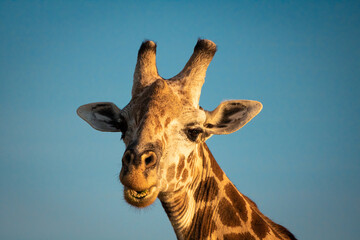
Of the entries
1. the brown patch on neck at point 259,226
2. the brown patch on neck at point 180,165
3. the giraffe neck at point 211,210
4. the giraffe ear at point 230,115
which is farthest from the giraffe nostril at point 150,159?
the brown patch on neck at point 259,226

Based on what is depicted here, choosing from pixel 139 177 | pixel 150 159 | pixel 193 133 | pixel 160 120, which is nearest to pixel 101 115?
pixel 160 120

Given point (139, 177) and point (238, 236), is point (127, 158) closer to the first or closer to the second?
point (139, 177)

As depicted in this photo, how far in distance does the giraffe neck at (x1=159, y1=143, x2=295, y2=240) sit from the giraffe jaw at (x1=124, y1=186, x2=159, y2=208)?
80 centimetres

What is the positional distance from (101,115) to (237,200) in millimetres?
3415

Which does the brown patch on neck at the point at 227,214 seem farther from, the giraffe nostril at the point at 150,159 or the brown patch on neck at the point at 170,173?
the giraffe nostril at the point at 150,159

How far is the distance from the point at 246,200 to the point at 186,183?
5.41 feet

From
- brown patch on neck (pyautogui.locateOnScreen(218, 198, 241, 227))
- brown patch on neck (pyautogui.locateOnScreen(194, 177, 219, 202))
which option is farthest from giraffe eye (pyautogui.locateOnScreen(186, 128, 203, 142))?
brown patch on neck (pyautogui.locateOnScreen(218, 198, 241, 227))

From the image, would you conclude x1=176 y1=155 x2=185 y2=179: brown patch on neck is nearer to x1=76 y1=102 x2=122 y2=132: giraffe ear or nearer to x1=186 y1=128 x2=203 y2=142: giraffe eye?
x1=186 y1=128 x2=203 y2=142: giraffe eye

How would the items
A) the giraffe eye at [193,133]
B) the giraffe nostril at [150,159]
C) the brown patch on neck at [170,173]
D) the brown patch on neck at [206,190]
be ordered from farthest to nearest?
the brown patch on neck at [206,190], the giraffe eye at [193,133], the brown patch on neck at [170,173], the giraffe nostril at [150,159]

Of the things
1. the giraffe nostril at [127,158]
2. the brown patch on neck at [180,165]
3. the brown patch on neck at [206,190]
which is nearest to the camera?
the giraffe nostril at [127,158]

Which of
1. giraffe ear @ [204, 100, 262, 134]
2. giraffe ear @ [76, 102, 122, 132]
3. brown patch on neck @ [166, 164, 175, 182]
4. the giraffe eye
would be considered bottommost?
brown patch on neck @ [166, 164, 175, 182]

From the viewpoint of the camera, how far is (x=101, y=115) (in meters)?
7.41

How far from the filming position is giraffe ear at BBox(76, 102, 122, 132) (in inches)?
286

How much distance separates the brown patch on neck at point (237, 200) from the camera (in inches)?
255
